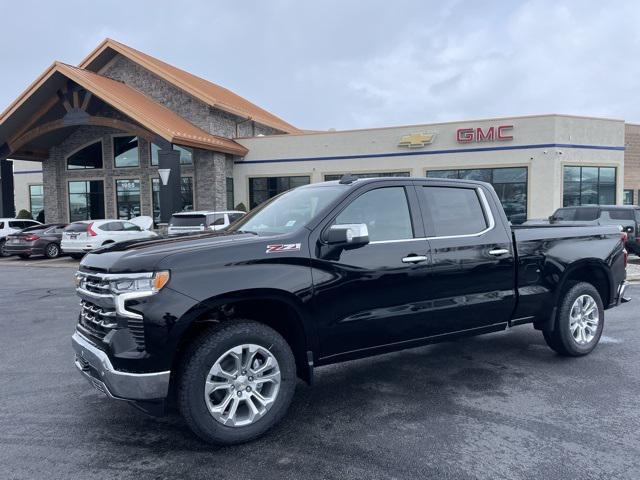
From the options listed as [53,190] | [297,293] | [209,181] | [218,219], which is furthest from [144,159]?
[297,293]

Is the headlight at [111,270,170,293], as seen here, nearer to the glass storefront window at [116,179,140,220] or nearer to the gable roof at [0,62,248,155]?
the gable roof at [0,62,248,155]

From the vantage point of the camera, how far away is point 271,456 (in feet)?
11.4

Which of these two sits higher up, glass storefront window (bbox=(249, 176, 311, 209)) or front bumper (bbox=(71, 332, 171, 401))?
glass storefront window (bbox=(249, 176, 311, 209))

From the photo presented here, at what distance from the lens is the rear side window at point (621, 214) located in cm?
1436

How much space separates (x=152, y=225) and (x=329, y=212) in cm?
2234

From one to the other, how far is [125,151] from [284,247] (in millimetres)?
25930

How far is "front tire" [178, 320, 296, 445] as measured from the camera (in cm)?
345

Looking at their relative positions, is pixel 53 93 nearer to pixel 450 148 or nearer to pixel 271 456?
pixel 450 148

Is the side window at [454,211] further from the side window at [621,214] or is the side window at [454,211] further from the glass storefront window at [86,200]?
the glass storefront window at [86,200]

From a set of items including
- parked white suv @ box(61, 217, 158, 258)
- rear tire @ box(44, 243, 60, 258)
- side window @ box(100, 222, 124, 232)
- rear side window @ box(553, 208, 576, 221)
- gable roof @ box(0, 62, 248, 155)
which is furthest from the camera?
gable roof @ box(0, 62, 248, 155)

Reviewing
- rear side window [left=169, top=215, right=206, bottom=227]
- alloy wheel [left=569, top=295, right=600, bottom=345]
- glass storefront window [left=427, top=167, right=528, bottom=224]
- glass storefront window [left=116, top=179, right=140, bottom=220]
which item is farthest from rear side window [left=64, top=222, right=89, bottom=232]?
alloy wheel [left=569, top=295, right=600, bottom=345]

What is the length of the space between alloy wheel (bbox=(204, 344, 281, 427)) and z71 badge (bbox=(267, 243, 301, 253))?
0.70m

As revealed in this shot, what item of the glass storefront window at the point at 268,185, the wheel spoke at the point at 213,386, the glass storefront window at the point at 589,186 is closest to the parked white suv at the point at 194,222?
the glass storefront window at the point at 268,185

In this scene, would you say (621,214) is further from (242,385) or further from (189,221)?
(242,385)
